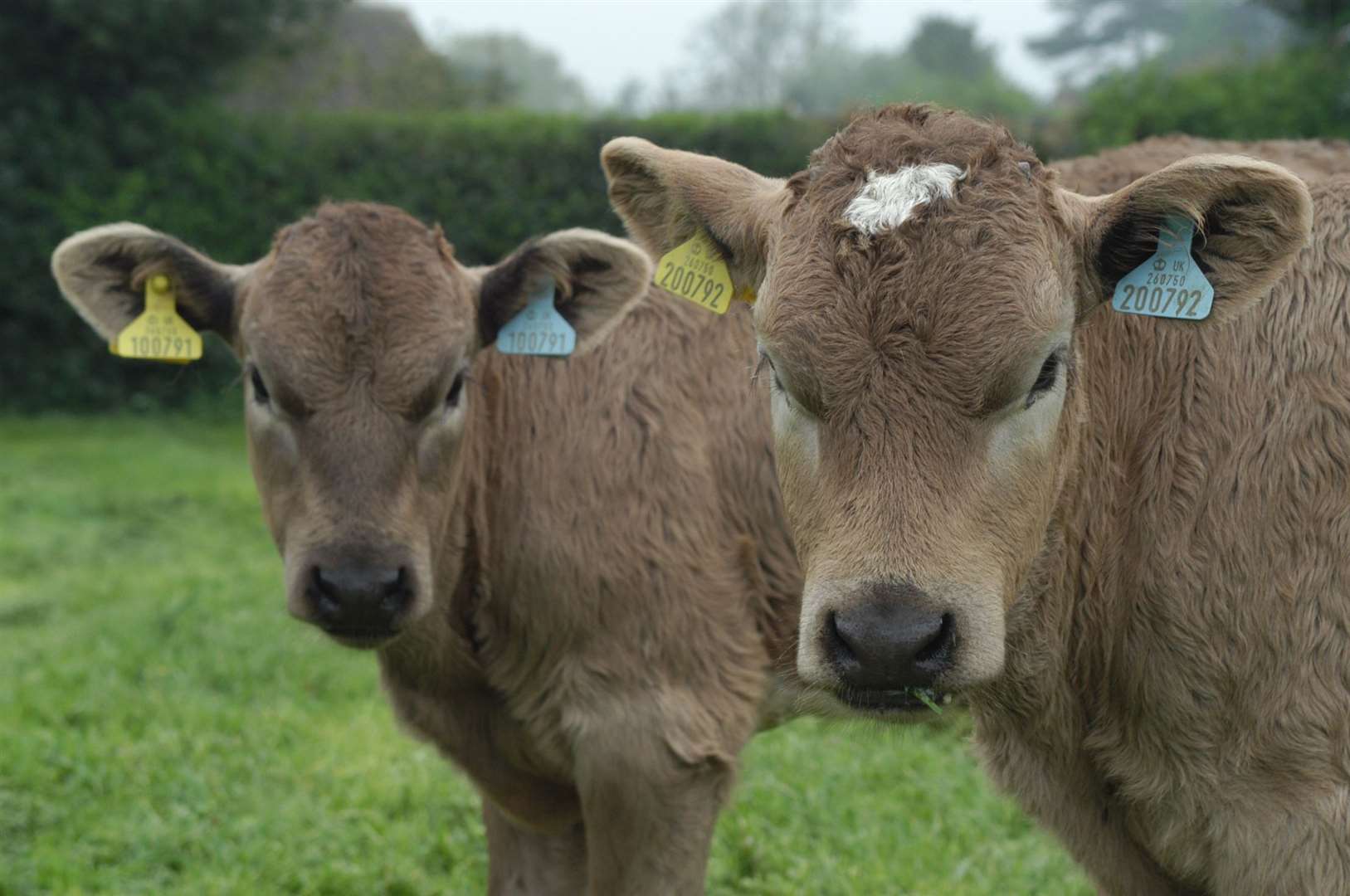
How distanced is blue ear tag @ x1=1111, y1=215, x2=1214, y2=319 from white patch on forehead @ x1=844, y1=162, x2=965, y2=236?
490 mm

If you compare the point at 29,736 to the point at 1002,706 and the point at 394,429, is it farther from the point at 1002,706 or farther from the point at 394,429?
the point at 1002,706

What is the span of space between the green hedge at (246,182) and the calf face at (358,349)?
11638 millimetres

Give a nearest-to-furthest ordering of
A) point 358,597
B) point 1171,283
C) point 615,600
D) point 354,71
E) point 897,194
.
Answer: point 897,194, point 1171,283, point 358,597, point 615,600, point 354,71

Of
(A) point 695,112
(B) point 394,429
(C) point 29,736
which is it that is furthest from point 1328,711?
(A) point 695,112

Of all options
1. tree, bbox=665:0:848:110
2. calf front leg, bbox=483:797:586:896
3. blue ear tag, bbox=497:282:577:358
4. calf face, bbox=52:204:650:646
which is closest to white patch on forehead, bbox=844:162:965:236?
calf face, bbox=52:204:650:646

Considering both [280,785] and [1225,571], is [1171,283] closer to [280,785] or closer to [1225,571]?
[1225,571]

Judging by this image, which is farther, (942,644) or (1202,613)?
(1202,613)

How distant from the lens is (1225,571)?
10.4ft

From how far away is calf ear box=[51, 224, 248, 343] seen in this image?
4.70 metres

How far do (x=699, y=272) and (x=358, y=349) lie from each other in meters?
1.28

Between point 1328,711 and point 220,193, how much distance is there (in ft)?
50.4

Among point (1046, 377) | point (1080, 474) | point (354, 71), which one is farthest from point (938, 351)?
point (354, 71)

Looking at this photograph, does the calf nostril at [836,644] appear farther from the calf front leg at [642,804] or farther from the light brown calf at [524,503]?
the calf front leg at [642,804]

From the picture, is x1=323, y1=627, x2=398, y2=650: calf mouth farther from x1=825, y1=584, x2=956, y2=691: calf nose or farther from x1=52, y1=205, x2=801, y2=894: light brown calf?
x1=825, y1=584, x2=956, y2=691: calf nose
